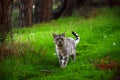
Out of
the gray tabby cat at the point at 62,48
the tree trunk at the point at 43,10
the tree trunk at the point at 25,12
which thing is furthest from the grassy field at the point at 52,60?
the tree trunk at the point at 43,10

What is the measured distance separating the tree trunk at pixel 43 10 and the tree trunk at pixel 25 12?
220cm

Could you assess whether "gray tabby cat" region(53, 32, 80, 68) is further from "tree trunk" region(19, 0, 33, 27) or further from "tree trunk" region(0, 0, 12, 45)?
"tree trunk" region(19, 0, 33, 27)

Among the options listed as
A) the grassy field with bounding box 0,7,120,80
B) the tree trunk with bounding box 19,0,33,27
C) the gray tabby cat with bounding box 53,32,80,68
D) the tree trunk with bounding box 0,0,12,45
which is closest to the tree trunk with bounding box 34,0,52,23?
the tree trunk with bounding box 19,0,33,27

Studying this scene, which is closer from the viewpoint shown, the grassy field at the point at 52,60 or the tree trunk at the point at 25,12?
the grassy field at the point at 52,60

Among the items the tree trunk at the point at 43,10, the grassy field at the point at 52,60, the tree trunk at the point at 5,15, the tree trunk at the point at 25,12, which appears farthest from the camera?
the tree trunk at the point at 43,10

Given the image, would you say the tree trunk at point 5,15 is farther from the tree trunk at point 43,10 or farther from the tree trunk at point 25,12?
the tree trunk at point 43,10

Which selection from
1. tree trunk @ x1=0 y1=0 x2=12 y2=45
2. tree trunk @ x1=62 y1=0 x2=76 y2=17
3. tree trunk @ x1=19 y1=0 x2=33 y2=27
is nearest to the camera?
tree trunk @ x1=0 y1=0 x2=12 y2=45

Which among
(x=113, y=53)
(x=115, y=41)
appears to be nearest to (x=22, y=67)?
(x=113, y=53)

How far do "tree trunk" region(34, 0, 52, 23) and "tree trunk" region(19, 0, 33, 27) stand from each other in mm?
2200

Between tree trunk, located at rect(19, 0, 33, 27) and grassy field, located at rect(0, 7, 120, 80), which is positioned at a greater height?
tree trunk, located at rect(19, 0, 33, 27)

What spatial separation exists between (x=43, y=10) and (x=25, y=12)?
106 inches

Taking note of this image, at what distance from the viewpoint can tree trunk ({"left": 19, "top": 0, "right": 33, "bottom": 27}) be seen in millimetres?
24578

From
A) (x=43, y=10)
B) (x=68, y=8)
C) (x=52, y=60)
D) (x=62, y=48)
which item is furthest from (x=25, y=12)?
(x=62, y=48)

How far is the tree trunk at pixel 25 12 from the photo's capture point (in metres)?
24.6
